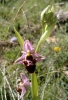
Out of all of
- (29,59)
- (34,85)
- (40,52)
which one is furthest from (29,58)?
(40,52)

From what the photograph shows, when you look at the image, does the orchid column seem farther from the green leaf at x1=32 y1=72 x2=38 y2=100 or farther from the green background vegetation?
the green background vegetation

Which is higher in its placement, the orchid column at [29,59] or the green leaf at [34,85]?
the orchid column at [29,59]

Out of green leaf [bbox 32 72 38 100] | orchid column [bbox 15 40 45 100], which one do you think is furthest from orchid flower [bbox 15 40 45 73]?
green leaf [bbox 32 72 38 100]

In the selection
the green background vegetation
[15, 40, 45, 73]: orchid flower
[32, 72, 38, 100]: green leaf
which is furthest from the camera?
the green background vegetation

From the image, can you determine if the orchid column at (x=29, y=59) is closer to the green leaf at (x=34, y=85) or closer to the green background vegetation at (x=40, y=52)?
the green leaf at (x=34, y=85)

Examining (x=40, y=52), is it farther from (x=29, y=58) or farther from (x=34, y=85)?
(x=29, y=58)

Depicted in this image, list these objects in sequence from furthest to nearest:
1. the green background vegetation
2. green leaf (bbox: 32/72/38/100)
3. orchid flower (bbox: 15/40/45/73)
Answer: the green background vegetation < green leaf (bbox: 32/72/38/100) < orchid flower (bbox: 15/40/45/73)

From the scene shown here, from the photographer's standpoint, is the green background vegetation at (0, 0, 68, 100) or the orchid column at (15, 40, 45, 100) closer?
the orchid column at (15, 40, 45, 100)

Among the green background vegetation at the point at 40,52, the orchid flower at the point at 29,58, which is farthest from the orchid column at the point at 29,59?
the green background vegetation at the point at 40,52

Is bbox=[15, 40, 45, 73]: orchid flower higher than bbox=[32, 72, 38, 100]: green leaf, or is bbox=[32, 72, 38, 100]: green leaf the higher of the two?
bbox=[15, 40, 45, 73]: orchid flower

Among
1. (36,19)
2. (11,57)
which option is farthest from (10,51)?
(36,19)
